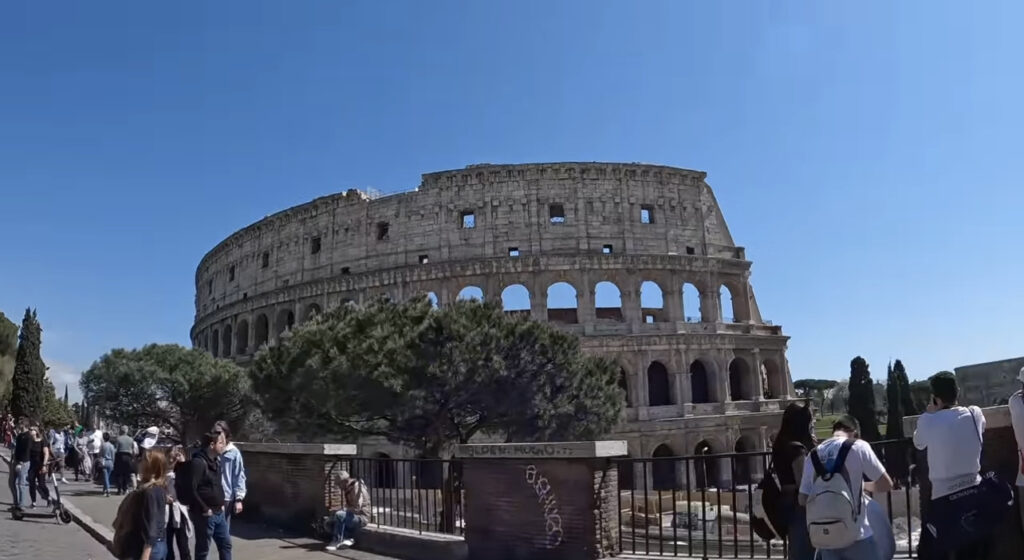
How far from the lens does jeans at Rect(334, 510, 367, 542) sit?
8781 millimetres

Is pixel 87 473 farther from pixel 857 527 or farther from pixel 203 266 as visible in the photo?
pixel 203 266

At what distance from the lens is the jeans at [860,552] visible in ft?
13.4

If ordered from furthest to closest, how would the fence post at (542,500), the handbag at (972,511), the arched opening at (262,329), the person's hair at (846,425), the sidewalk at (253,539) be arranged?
the arched opening at (262,329) → the sidewalk at (253,539) → the fence post at (542,500) → the person's hair at (846,425) → the handbag at (972,511)

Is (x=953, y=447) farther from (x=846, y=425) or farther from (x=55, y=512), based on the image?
(x=55, y=512)

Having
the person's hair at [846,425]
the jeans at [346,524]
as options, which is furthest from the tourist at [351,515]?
the person's hair at [846,425]

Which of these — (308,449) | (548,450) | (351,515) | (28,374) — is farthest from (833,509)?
(28,374)

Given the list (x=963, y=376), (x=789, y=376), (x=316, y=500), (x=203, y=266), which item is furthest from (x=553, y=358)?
(x=203, y=266)

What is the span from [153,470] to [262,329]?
38.1 m

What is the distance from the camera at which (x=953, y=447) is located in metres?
4.31

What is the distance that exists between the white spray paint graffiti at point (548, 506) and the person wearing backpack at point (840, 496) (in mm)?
3215

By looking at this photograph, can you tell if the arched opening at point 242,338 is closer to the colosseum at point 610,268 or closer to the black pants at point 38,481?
the colosseum at point 610,268

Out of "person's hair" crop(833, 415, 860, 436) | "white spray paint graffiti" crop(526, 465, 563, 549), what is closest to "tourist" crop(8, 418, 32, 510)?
"white spray paint graffiti" crop(526, 465, 563, 549)

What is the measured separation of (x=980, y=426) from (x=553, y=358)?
16944mm

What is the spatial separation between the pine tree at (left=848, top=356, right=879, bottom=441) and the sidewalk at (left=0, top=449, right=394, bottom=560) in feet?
110
